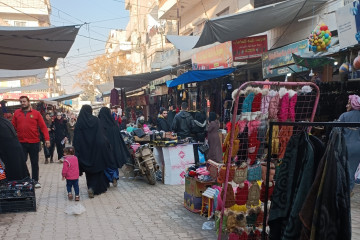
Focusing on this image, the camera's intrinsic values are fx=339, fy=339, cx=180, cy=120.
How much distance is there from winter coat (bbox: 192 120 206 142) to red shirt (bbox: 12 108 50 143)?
3602mm

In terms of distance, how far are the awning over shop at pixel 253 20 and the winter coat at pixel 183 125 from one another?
1838mm

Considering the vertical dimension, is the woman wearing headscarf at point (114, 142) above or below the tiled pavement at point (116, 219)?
above

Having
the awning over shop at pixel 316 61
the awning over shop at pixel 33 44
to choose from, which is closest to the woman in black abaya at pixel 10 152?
the awning over shop at pixel 33 44

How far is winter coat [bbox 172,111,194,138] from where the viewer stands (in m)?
8.51

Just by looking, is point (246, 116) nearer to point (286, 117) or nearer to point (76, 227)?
point (286, 117)

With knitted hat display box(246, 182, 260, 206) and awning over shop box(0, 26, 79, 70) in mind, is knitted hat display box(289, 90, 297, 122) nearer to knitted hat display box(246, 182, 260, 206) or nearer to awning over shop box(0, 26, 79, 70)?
knitted hat display box(246, 182, 260, 206)

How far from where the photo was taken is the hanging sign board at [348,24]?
6082 mm

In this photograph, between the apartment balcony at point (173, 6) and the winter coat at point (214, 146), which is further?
the apartment balcony at point (173, 6)

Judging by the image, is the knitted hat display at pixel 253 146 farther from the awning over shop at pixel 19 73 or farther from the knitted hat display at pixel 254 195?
the awning over shop at pixel 19 73

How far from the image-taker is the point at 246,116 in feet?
11.3

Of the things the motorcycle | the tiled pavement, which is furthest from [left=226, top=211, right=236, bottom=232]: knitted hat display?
the motorcycle

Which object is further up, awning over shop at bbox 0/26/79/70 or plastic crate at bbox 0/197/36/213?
awning over shop at bbox 0/26/79/70

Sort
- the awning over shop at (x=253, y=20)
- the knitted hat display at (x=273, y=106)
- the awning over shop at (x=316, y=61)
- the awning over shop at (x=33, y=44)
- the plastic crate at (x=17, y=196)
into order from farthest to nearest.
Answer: the awning over shop at (x=253, y=20) < the awning over shop at (x=316, y=61) < the plastic crate at (x=17, y=196) < the awning over shop at (x=33, y=44) < the knitted hat display at (x=273, y=106)

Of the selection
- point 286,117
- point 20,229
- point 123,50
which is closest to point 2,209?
point 20,229
